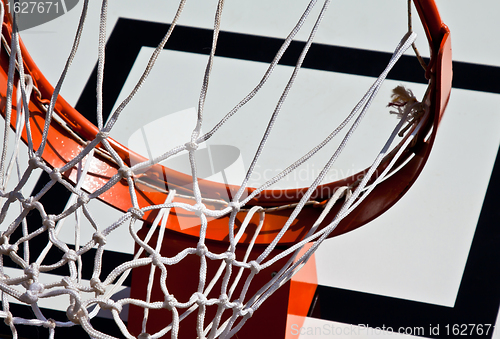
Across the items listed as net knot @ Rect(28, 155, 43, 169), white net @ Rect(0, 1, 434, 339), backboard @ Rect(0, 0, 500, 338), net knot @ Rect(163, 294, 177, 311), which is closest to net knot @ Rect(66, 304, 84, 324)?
white net @ Rect(0, 1, 434, 339)

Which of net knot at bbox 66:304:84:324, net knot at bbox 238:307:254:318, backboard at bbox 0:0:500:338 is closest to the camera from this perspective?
net knot at bbox 66:304:84:324

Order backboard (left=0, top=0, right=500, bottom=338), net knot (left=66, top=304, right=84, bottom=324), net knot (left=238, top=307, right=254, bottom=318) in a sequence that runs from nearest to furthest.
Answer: net knot (left=66, top=304, right=84, bottom=324)
net knot (left=238, top=307, right=254, bottom=318)
backboard (left=0, top=0, right=500, bottom=338)

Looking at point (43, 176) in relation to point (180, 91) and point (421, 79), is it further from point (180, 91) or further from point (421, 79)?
point (421, 79)

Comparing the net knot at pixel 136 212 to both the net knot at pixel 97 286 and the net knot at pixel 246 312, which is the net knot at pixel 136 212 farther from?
the net knot at pixel 246 312

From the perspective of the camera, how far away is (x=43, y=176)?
4.35 feet

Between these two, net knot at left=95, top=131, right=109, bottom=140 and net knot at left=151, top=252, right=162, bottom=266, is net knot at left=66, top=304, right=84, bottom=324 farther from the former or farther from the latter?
net knot at left=95, top=131, right=109, bottom=140

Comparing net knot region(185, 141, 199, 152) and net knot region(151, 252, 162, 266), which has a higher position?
net knot region(185, 141, 199, 152)

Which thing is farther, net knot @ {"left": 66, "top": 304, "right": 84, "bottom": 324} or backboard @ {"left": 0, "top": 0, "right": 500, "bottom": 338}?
backboard @ {"left": 0, "top": 0, "right": 500, "bottom": 338}

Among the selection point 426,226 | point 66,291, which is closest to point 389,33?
point 426,226

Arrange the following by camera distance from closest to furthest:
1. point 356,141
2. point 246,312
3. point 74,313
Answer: point 74,313, point 246,312, point 356,141

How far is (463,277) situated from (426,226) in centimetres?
16

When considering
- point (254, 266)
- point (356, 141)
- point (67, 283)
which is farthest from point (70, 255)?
point (356, 141)

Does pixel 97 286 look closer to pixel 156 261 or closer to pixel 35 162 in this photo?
pixel 156 261

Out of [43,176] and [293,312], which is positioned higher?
[43,176]
